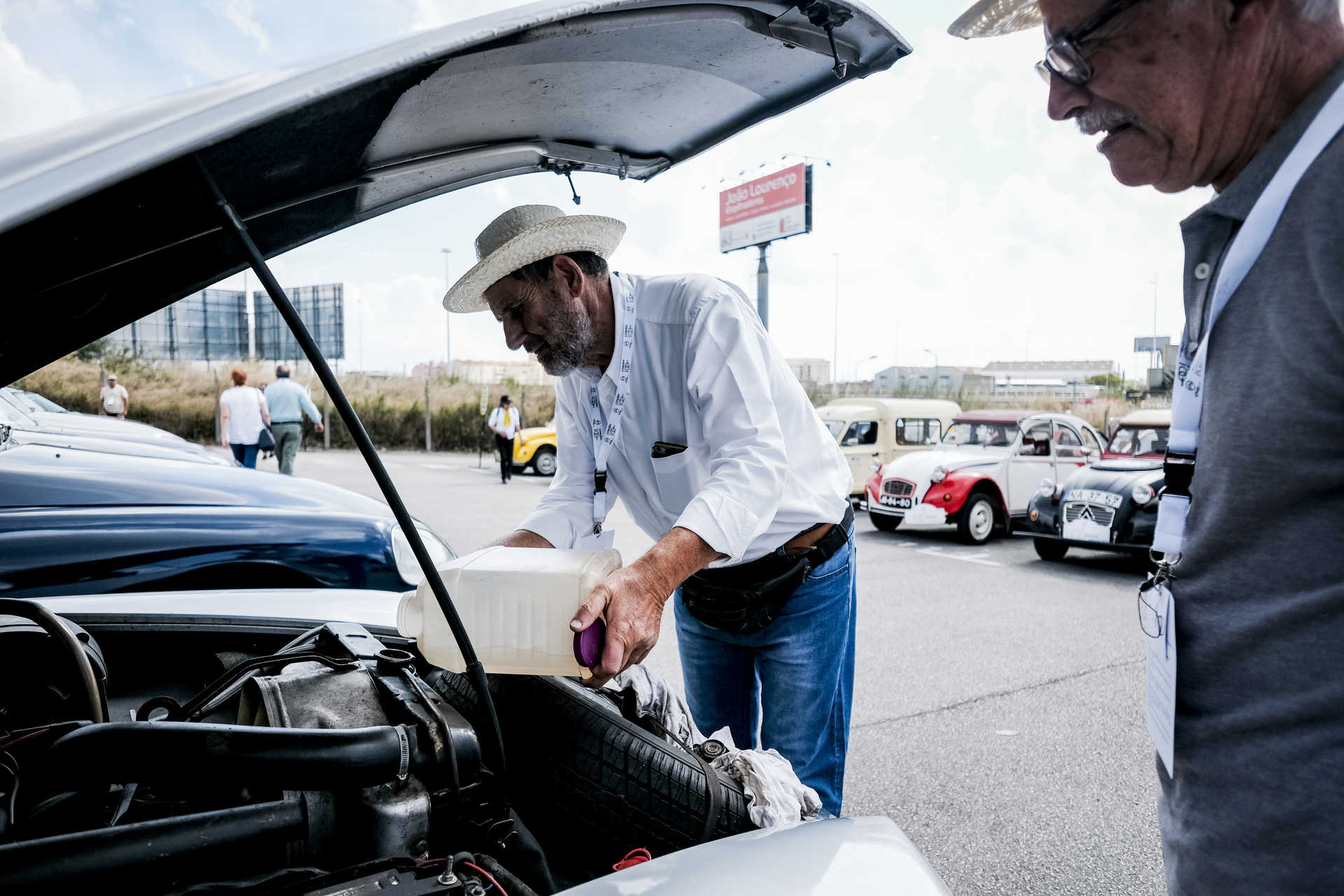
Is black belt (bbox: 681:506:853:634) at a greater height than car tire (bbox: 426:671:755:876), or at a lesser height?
greater

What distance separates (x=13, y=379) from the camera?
1.55 metres

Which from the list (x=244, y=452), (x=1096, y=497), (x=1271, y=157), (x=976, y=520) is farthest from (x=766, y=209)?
(x=1271, y=157)

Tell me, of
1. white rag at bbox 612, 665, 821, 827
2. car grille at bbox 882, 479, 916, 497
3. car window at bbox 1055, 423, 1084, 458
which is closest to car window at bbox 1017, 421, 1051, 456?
car window at bbox 1055, 423, 1084, 458

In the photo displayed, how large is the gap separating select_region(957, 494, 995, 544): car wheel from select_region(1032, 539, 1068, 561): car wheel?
904mm

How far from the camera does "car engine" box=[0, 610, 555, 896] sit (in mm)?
984

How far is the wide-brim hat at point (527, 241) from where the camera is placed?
1.75 meters

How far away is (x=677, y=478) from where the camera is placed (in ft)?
6.62

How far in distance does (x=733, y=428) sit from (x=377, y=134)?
0.86 metres

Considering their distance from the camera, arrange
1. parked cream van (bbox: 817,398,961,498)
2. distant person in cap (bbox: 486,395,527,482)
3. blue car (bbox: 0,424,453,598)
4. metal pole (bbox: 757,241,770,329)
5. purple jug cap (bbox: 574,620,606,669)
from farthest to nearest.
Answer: metal pole (bbox: 757,241,770,329)
distant person in cap (bbox: 486,395,527,482)
parked cream van (bbox: 817,398,961,498)
blue car (bbox: 0,424,453,598)
purple jug cap (bbox: 574,620,606,669)

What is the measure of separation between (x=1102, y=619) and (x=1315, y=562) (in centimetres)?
579

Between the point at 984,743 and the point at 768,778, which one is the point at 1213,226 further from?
the point at 984,743

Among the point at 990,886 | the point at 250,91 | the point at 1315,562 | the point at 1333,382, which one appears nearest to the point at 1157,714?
the point at 1315,562

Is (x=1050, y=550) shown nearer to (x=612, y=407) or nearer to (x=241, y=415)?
(x=612, y=407)

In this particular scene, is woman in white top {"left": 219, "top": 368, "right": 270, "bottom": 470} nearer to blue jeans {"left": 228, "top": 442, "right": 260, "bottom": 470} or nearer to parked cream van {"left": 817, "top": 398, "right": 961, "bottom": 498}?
blue jeans {"left": 228, "top": 442, "right": 260, "bottom": 470}
